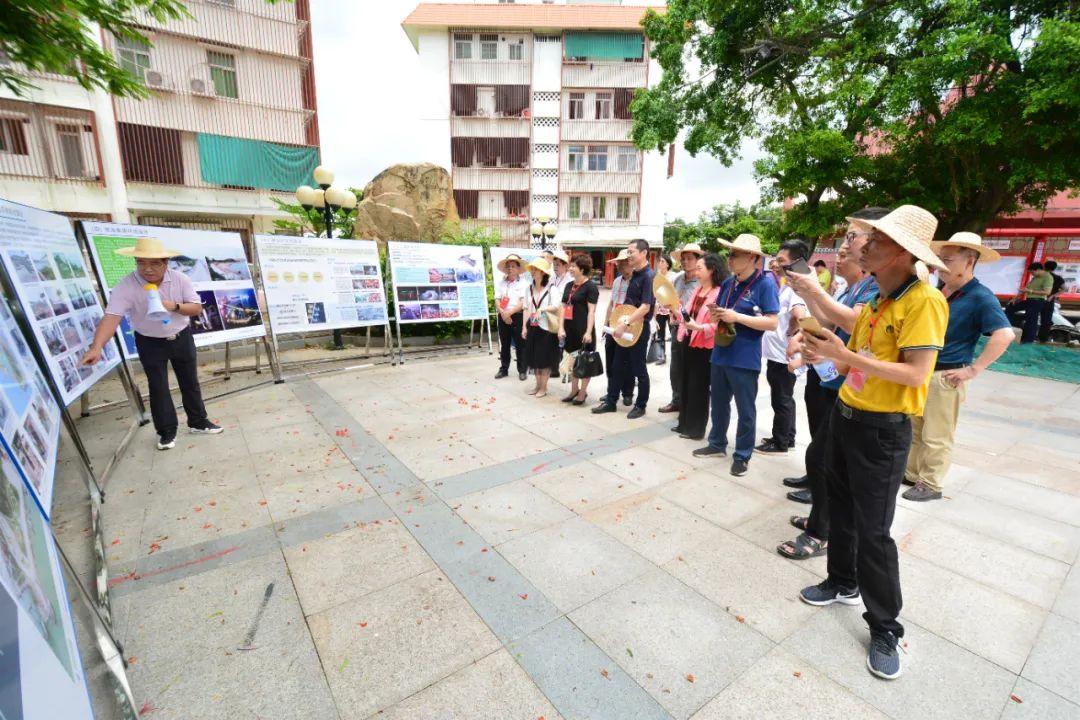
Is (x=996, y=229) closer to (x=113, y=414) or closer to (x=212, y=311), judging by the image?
(x=212, y=311)

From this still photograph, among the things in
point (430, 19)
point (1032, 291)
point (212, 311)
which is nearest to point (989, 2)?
point (1032, 291)

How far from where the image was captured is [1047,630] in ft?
7.64

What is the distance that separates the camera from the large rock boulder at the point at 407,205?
48.6 feet

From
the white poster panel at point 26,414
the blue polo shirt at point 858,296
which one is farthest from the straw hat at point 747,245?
the white poster panel at point 26,414

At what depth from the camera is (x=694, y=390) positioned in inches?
183

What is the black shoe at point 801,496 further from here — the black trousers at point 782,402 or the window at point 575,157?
the window at point 575,157

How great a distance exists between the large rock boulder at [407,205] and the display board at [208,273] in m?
8.61

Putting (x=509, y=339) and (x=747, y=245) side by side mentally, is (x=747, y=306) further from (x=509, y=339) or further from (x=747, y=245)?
(x=509, y=339)

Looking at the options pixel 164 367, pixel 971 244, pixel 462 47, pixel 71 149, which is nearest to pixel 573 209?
pixel 462 47

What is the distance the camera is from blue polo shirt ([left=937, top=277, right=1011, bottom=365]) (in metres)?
3.30

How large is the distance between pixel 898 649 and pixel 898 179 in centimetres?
1159

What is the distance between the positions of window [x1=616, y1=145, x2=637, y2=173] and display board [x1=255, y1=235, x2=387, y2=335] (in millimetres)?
23107

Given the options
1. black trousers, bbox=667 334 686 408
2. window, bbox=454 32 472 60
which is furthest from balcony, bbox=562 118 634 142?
A: black trousers, bbox=667 334 686 408

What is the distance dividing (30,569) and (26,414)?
1631 millimetres
